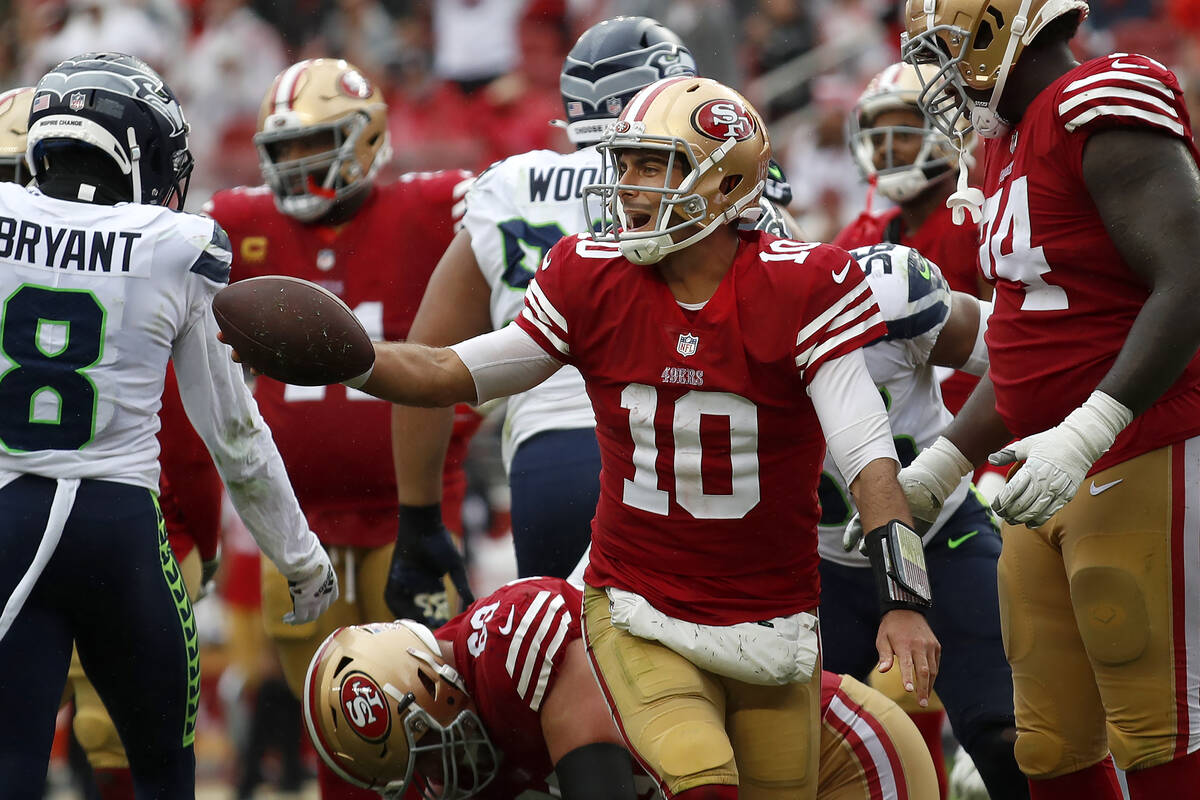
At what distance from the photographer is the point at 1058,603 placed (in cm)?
324

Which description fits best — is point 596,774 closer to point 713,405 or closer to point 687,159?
point 713,405

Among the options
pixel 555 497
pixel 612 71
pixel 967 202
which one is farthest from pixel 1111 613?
pixel 612 71

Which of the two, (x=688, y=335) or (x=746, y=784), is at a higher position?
(x=688, y=335)

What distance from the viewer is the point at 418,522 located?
452 centimetres

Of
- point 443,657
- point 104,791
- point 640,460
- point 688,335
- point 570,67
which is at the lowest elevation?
point 104,791

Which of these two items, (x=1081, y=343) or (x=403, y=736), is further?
(x=403, y=736)

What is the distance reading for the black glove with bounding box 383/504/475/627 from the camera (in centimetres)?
452

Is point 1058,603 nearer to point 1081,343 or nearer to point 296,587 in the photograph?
point 1081,343

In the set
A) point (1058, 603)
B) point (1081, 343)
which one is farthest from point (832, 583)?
point (1081, 343)

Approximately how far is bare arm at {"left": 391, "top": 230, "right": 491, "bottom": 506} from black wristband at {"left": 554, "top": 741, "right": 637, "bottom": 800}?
1456 mm

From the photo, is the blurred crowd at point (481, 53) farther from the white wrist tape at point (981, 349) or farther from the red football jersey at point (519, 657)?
the red football jersey at point (519, 657)

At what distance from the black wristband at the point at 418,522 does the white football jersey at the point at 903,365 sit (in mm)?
1118

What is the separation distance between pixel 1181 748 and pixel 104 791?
3101 millimetres

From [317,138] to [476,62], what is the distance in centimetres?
498
